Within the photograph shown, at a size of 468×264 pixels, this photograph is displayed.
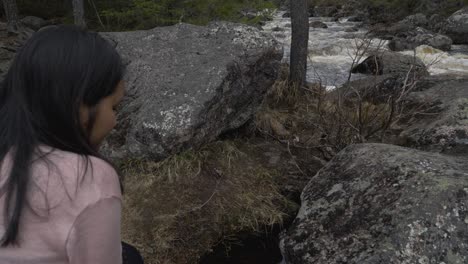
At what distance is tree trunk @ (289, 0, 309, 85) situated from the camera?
6.53m


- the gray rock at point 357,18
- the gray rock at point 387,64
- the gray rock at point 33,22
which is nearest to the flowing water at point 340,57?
the gray rock at point 387,64

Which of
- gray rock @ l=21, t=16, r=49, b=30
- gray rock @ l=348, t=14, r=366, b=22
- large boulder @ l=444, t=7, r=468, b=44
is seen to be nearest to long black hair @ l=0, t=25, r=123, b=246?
gray rock @ l=21, t=16, r=49, b=30

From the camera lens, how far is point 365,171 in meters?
3.34

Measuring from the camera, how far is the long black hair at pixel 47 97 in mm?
1150

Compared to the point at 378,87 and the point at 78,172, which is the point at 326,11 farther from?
the point at 78,172

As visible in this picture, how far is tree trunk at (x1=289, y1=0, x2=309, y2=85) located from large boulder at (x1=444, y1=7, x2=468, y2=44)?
11158 mm

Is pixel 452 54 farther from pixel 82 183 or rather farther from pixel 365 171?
pixel 82 183

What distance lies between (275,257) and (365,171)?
105 cm

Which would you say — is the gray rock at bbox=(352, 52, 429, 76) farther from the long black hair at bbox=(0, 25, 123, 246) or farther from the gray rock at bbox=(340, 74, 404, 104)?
the long black hair at bbox=(0, 25, 123, 246)

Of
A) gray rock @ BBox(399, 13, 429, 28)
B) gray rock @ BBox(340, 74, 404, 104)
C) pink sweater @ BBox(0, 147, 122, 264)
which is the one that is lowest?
gray rock @ BBox(399, 13, 429, 28)

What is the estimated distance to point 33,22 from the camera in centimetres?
1398

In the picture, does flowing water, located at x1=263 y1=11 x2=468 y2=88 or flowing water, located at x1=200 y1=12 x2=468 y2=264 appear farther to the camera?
flowing water, located at x1=263 y1=11 x2=468 y2=88

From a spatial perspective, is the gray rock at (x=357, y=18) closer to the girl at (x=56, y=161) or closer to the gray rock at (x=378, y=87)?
the gray rock at (x=378, y=87)

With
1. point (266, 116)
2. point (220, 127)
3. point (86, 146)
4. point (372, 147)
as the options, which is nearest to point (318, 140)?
point (266, 116)
